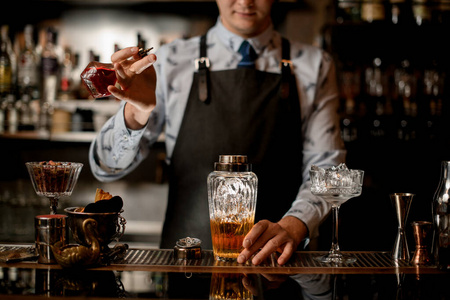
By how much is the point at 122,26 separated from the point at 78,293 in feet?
7.75

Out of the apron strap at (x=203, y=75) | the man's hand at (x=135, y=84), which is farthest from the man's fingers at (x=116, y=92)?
the apron strap at (x=203, y=75)

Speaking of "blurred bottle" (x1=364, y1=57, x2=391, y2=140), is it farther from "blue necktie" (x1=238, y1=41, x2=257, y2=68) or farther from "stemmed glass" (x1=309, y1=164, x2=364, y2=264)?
"stemmed glass" (x1=309, y1=164, x2=364, y2=264)

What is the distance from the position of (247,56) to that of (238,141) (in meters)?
0.32

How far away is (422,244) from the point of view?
119 cm

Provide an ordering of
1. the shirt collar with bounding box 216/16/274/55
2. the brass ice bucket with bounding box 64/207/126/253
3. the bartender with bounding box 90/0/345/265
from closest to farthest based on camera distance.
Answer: the brass ice bucket with bounding box 64/207/126/253, the bartender with bounding box 90/0/345/265, the shirt collar with bounding box 216/16/274/55

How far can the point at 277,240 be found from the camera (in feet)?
4.00

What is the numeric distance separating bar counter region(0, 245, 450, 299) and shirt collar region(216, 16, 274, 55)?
0.90 meters

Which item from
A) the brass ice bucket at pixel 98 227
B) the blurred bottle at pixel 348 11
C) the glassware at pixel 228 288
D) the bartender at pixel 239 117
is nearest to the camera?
the glassware at pixel 228 288

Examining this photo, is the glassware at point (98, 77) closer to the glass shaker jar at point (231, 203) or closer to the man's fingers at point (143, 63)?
the man's fingers at point (143, 63)

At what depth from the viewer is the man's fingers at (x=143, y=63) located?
1168 mm

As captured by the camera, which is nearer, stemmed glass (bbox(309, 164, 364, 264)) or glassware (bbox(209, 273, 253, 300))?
glassware (bbox(209, 273, 253, 300))

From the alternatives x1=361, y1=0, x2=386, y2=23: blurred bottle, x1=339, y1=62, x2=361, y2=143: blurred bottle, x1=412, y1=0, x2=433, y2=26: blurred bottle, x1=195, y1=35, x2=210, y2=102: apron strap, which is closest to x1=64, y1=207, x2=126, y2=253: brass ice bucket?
x1=195, y1=35, x2=210, y2=102: apron strap

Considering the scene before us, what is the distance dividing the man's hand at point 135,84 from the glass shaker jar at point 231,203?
310 mm

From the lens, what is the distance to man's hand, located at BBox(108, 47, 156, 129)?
1.19 m
